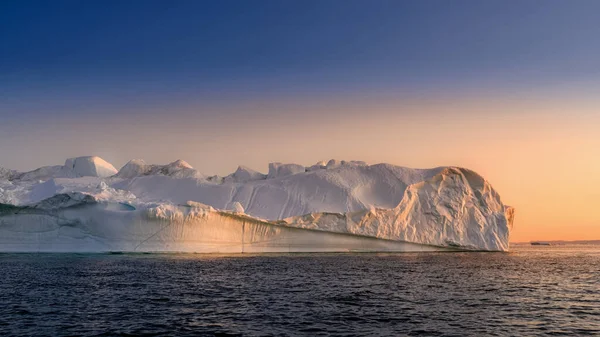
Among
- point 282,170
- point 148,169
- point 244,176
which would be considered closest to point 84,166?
point 148,169

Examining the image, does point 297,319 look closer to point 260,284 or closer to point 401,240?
point 260,284

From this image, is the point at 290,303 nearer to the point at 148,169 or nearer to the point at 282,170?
the point at 282,170

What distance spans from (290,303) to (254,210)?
2416cm

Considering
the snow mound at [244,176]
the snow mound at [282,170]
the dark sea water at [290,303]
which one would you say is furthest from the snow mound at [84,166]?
the dark sea water at [290,303]

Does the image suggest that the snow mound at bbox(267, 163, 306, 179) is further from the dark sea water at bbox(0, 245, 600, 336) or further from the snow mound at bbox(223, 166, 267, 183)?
the dark sea water at bbox(0, 245, 600, 336)

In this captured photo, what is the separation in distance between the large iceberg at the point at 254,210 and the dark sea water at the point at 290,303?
10346 millimetres

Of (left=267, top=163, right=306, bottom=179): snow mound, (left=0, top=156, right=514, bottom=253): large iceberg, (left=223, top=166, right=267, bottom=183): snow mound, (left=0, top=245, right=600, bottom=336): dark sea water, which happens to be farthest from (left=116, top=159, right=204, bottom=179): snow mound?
(left=0, top=245, right=600, bottom=336): dark sea water

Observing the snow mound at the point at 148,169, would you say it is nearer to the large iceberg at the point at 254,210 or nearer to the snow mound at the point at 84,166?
the large iceberg at the point at 254,210

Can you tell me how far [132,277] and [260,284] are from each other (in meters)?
5.40

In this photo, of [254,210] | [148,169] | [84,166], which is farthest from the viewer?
[84,166]

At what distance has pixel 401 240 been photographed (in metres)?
41.4

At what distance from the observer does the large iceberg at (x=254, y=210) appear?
35000 mm

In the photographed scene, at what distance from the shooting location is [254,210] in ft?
128

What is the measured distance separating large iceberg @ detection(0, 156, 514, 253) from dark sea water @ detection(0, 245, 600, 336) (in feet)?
33.9
